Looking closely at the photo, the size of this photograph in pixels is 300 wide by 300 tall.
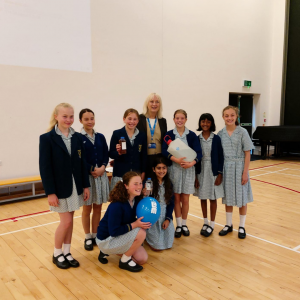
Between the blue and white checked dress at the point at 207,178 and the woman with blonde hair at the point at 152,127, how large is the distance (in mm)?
463

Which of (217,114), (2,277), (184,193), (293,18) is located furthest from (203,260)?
(293,18)

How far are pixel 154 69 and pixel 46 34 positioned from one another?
2.56 metres

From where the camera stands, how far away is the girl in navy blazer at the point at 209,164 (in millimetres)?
3135

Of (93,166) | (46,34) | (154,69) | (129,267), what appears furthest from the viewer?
(154,69)

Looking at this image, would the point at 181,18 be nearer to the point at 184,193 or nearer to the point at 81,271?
the point at 184,193

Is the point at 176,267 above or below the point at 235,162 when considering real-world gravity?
below

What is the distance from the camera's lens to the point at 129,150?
9.59 ft

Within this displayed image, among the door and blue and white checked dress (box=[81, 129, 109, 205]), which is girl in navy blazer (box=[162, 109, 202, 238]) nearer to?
blue and white checked dress (box=[81, 129, 109, 205])

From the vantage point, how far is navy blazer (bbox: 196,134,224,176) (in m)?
3.13

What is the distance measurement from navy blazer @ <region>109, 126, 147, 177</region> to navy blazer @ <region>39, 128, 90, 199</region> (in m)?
0.48

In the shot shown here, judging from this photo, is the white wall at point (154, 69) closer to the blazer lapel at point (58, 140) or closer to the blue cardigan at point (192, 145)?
the blazer lapel at point (58, 140)

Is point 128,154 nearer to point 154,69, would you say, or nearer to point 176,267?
point 176,267

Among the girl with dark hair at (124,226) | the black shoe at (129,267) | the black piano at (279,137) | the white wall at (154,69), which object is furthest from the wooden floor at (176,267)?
the black piano at (279,137)

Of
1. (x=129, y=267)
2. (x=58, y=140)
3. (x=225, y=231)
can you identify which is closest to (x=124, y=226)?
(x=129, y=267)
